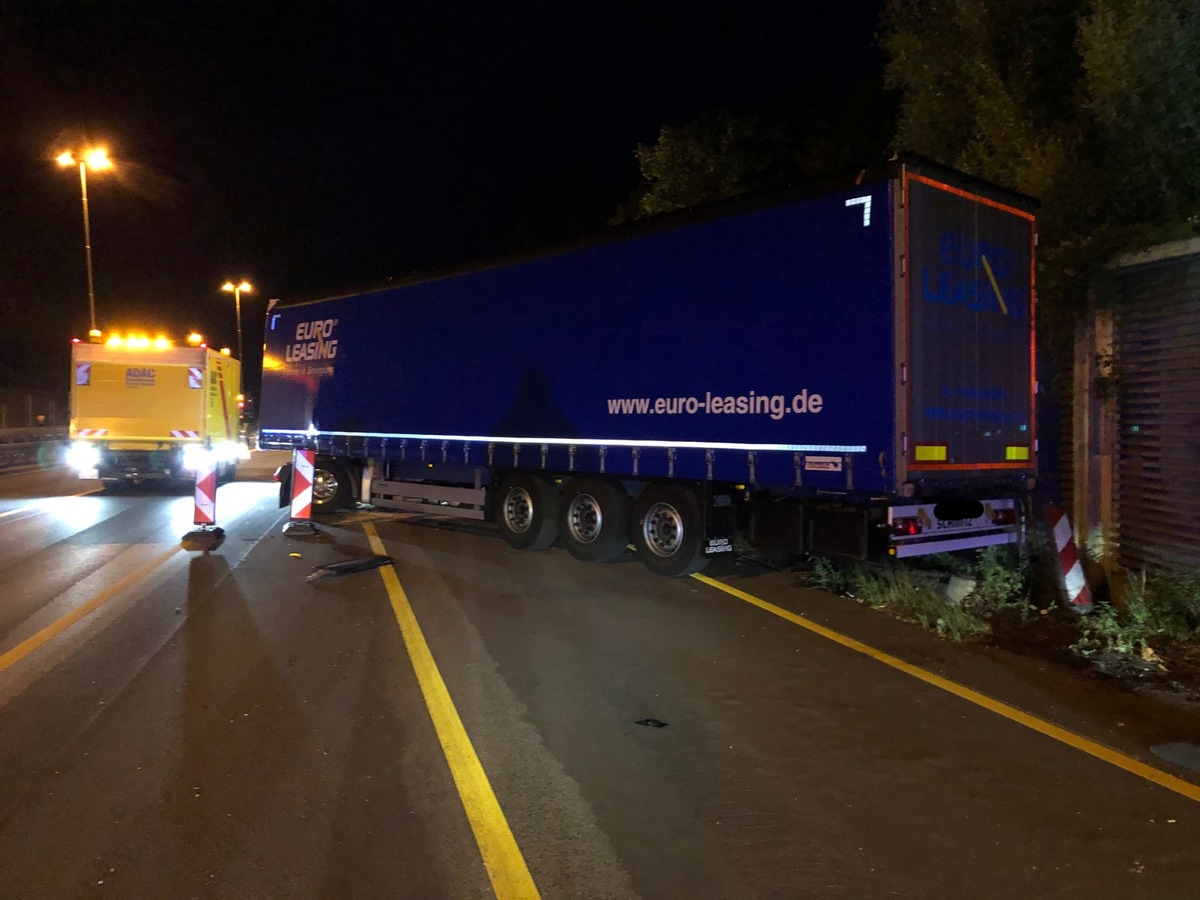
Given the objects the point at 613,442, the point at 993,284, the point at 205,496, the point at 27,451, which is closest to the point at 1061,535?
the point at 993,284

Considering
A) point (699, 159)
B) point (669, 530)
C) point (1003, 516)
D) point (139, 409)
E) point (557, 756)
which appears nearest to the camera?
point (557, 756)

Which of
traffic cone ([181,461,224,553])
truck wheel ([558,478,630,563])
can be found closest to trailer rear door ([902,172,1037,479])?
truck wheel ([558,478,630,563])

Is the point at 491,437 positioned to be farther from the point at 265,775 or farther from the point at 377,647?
the point at 265,775

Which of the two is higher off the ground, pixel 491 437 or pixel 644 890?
pixel 491 437

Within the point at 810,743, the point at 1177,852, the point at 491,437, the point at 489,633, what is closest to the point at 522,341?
the point at 491,437

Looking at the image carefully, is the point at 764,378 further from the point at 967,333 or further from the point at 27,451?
the point at 27,451

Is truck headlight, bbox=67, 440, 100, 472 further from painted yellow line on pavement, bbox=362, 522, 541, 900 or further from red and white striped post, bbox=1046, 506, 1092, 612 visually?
red and white striped post, bbox=1046, 506, 1092, 612

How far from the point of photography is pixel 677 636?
7645mm

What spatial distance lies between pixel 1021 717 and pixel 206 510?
10.5 m

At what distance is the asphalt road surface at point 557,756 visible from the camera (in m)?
3.82

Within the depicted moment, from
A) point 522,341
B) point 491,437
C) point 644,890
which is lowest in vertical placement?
point 644,890

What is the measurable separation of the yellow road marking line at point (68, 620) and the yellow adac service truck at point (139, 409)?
9.04 metres

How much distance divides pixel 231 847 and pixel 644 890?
1821 millimetres

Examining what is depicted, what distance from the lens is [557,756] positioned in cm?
505
